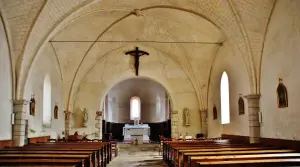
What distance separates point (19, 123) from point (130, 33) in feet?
25.3

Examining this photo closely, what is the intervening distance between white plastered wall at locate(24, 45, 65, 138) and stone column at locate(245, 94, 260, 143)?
26.6 ft

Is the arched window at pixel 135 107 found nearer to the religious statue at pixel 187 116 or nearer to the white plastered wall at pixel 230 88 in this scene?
the religious statue at pixel 187 116

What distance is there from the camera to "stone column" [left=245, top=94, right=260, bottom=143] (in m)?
12.0

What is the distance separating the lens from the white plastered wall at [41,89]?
1358 cm

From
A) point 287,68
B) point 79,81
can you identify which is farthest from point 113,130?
point 287,68

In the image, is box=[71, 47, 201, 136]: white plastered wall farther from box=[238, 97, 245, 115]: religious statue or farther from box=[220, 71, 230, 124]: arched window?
box=[238, 97, 245, 115]: religious statue

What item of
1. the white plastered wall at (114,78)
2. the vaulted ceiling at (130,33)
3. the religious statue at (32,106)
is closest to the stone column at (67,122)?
the white plastered wall at (114,78)

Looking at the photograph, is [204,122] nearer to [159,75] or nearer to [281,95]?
[159,75]

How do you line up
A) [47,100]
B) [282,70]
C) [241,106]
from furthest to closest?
[47,100]
[241,106]
[282,70]

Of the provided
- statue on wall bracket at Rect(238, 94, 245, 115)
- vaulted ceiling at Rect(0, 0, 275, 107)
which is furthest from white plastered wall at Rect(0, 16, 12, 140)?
statue on wall bracket at Rect(238, 94, 245, 115)

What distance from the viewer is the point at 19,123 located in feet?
39.4

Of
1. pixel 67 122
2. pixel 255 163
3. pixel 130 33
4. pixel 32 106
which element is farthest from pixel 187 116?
pixel 255 163

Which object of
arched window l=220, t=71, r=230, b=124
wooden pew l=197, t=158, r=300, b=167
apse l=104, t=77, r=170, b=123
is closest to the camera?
wooden pew l=197, t=158, r=300, b=167

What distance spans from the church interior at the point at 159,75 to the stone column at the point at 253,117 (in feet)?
0.11
